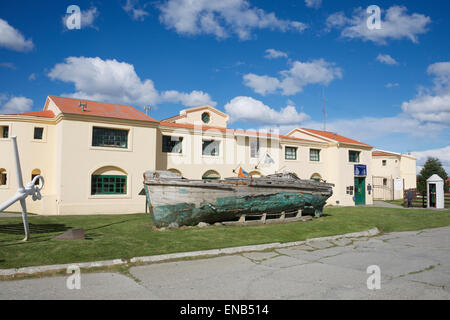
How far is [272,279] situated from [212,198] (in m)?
5.90

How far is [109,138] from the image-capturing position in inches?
719

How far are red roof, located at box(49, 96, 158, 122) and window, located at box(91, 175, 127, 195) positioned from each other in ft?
11.9

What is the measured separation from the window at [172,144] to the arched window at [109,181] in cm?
358

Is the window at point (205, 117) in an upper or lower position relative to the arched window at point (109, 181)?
upper

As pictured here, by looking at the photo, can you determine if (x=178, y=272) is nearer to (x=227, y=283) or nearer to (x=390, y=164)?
(x=227, y=283)

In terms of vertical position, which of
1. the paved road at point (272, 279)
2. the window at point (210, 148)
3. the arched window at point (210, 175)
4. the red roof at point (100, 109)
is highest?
the red roof at point (100, 109)

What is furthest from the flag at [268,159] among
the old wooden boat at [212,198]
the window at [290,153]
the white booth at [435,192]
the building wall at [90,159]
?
the white booth at [435,192]

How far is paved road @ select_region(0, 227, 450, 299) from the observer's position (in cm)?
498

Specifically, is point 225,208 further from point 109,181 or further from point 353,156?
point 353,156

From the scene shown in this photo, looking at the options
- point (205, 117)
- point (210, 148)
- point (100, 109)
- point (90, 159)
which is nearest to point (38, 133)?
point (100, 109)

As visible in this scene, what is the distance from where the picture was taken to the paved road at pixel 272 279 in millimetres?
4977

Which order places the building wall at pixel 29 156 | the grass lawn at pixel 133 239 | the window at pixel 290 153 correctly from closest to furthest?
1. the grass lawn at pixel 133 239
2. the building wall at pixel 29 156
3. the window at pixel 290 153

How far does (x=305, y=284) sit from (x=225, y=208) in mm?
6484

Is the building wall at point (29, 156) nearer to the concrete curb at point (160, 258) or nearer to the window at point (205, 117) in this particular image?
the concrete curb at point (160, 258)
